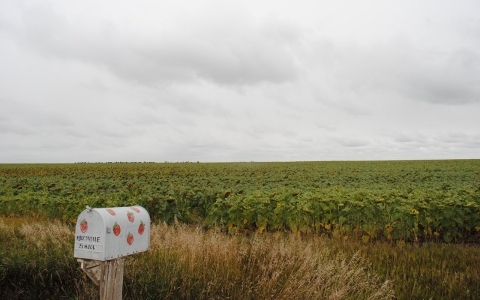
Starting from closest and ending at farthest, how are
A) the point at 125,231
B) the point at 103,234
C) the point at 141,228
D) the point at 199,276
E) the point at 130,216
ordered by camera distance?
the point at 103,234, the point at 125,231, the point at 130,216, the point at 141,228, the point at 199,276

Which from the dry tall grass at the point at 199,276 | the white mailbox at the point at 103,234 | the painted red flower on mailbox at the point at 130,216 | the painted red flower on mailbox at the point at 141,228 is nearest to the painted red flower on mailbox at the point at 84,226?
the white mailbox at the point at 103,234

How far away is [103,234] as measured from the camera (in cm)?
303

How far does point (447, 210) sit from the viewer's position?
8.54 metres

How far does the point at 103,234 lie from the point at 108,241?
9 centimetres

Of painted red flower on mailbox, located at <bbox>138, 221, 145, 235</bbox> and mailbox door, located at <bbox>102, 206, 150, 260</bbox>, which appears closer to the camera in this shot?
mailbox door, located at <bbox>102, 206, 150, 260</bbox>

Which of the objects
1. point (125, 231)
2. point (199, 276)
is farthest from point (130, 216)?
point (199, 276)

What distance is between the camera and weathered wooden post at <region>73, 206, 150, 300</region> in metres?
3.07

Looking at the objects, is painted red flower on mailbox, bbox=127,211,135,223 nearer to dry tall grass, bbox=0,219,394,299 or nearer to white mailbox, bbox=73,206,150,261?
white mailbox, bbox=73,206,150,261

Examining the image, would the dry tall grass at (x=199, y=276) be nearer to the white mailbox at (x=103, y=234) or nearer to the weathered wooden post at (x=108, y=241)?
the weathered wooden post at (x=108, y=241)

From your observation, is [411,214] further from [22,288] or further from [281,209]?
[22,288]

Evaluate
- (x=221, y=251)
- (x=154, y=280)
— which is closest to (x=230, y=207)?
(x=221, y=251)

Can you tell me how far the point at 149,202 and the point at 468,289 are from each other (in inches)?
315

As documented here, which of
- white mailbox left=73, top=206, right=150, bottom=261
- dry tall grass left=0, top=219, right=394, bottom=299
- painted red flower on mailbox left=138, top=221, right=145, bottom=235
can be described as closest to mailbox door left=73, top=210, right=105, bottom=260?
white mailbox left=73, top=206, right=150, bottom=261

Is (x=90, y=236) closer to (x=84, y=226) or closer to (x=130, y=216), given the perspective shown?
(x=84, y=226)
